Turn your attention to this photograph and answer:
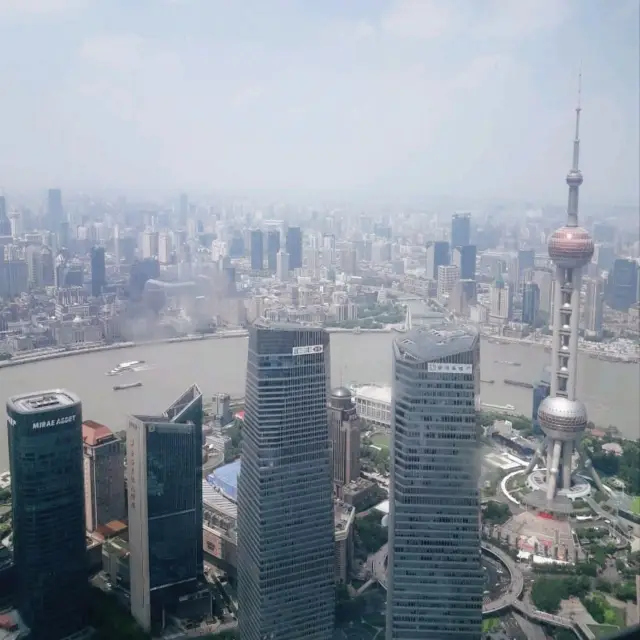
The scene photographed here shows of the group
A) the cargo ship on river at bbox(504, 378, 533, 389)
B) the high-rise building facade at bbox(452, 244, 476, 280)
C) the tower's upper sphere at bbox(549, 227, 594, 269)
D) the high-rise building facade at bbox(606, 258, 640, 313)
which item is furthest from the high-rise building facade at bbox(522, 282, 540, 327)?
the tower's upper sphere at bbox(549, 227, 594, 269)

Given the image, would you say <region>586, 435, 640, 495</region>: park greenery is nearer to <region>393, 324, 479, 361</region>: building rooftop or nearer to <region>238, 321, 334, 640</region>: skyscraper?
<region>393, 324, 479, 361</region>: building rooftop

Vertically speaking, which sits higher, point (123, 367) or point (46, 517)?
point (123, 367)

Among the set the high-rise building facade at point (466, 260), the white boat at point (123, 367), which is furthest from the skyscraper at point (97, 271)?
the high-rise building facade at point (466, 260)

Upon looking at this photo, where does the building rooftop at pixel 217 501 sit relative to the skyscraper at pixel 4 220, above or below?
below

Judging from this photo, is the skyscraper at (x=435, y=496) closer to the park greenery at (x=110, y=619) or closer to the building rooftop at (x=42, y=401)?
the park greenery at (x=110, y=619)

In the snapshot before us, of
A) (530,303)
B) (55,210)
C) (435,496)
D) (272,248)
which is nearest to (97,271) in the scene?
(55,210)

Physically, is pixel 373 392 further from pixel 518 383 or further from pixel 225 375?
pixel 518 383
